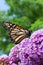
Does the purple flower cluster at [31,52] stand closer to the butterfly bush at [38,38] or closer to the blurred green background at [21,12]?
the butterfly bush at [38,38]

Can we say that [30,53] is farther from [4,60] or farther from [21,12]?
[21,12]

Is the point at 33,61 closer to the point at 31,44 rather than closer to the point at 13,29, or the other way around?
the point at 31,44

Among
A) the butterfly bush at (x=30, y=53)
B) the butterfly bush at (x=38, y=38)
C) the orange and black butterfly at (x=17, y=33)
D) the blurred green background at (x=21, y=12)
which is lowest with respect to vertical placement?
the butterfly bush at (x=30, y=53)

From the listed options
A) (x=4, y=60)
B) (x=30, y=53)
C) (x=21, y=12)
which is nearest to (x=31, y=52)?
(x=30, y=53)

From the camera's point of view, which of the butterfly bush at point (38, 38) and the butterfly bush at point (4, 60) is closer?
the butterfly bush at point (38, 38)

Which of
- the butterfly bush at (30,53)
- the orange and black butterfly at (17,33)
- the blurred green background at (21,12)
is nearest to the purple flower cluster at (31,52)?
the butterfly bush at (30,53)

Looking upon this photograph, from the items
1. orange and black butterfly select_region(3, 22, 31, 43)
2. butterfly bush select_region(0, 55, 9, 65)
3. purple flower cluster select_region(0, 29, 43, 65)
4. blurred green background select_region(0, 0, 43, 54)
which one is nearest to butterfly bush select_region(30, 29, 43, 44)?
purple flower cluster select_region(0, 29, 43, 65)

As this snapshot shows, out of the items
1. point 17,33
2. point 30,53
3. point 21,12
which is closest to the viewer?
point 30,53

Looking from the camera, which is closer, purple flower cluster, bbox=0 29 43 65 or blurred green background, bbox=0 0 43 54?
purple flower cluster, bbox=0 29 43 65

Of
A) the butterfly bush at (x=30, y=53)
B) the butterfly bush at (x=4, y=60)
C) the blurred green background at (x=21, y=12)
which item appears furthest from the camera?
the blurred green background at (x=21, y=12)

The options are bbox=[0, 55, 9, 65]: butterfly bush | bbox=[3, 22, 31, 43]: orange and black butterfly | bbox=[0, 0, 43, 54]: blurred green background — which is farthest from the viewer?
bbox=[0, 0, 43, 54]: blurred green background

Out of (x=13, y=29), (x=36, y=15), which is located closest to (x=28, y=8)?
(x=36, y=15)

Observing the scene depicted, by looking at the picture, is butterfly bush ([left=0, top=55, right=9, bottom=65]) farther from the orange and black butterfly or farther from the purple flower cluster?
the orange and black butterfly
